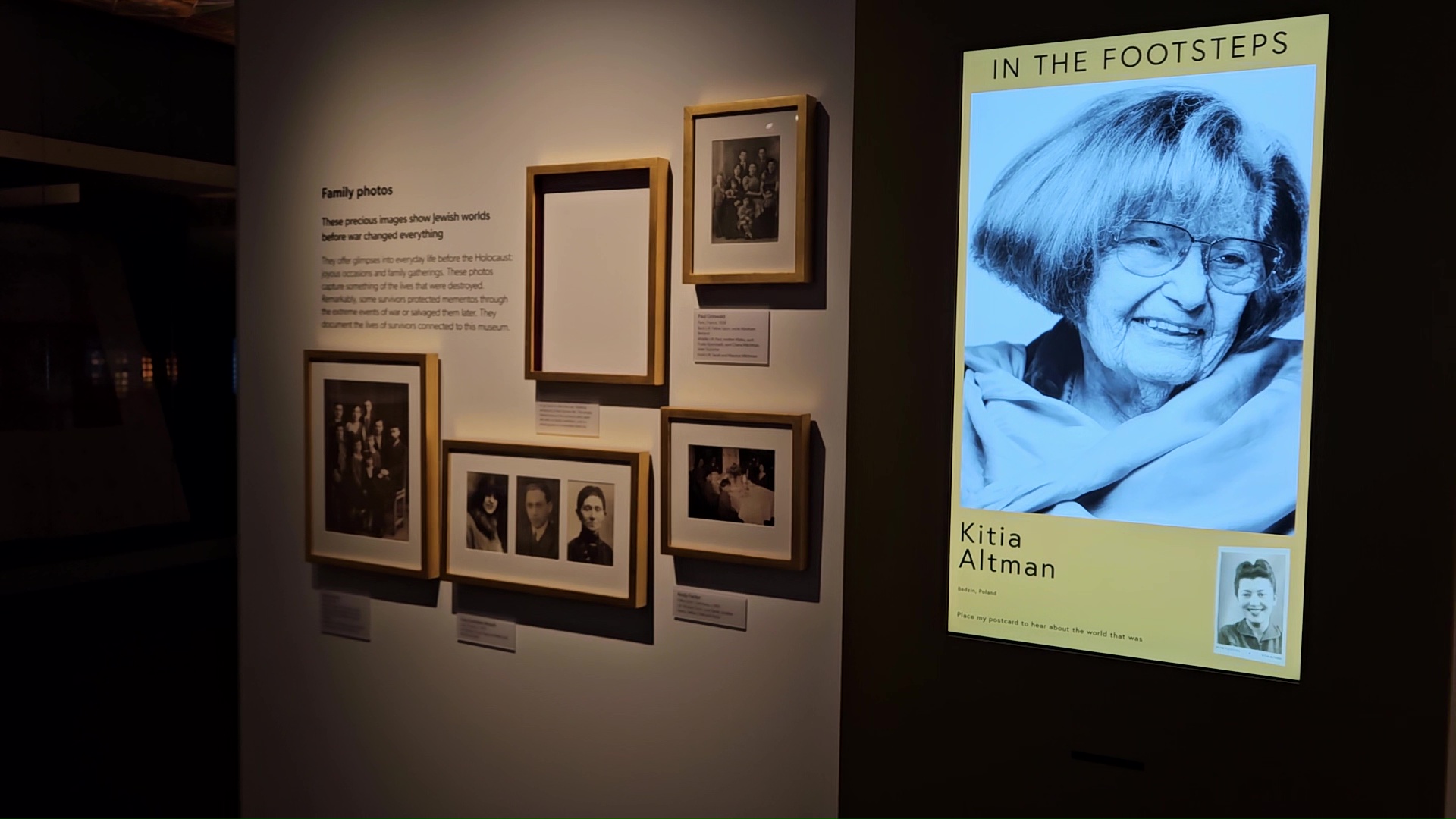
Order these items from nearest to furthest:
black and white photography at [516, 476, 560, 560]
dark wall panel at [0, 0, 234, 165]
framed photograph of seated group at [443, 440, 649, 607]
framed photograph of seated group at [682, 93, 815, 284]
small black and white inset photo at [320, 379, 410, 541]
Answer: framed photograph of seated group at [682, 93, 815, 284], framed photograph of seated group at [443, 440, 649, 607], black and white photography at [516, 476, 560, 560], small black and white inset photo at [320, 379, 410, 541], dark wall panel at [0, 0, 234, 165]

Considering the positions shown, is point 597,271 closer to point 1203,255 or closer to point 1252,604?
point 1203,255

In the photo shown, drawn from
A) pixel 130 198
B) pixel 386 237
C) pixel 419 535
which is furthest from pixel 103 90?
pixel 419 535

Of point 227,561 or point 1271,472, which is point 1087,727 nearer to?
point 1271,472

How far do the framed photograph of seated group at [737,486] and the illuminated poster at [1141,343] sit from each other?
0.48 metres

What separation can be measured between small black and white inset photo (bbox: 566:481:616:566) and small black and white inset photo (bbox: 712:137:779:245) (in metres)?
0.69

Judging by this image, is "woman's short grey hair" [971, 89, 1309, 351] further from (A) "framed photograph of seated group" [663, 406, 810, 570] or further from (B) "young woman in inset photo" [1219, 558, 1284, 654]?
(A) "framed photograph of seated group" [663, 406, 810, 570]

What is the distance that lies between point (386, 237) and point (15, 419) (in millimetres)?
1882

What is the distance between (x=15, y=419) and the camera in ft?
11.9

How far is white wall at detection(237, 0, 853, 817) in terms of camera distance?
2.26 meters
